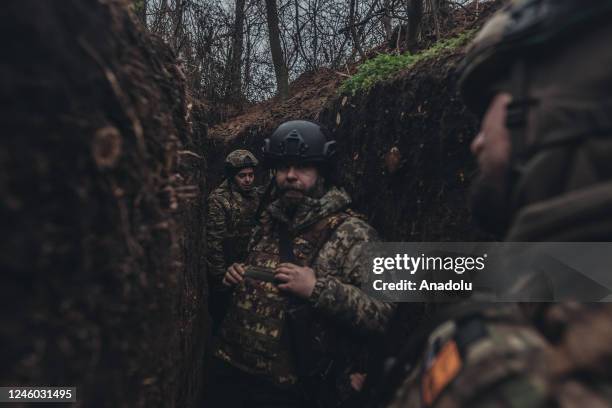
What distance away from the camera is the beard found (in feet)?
4.20

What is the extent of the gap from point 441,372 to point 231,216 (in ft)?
15.5

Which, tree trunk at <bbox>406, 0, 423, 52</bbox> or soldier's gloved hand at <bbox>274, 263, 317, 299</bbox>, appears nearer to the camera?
soldier's gloved hand at <bbox>274, 263, 317, 299</bbox>

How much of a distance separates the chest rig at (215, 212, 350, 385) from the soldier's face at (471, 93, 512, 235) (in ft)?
5.33

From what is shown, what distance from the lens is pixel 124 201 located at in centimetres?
128

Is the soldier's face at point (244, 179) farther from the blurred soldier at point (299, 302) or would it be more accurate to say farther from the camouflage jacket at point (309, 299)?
the camouflage jacket at point (309, 299)

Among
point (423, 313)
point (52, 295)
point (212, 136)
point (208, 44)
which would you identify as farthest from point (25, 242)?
point (208, 44)

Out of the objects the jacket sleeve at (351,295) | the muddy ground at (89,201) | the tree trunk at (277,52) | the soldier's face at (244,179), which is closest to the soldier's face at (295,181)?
the jacket sleeve at (351,295)

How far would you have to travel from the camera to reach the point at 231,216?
5.64 m

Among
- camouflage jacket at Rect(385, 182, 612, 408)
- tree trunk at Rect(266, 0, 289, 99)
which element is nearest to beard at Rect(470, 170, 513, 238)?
camouflage jacket at Rect(385, 182, 612, 408)

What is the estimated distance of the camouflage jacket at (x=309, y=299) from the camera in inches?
105

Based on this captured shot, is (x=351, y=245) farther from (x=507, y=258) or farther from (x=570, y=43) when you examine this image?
(x=570, y=43)

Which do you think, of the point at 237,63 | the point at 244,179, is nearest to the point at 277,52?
the point at 237,63

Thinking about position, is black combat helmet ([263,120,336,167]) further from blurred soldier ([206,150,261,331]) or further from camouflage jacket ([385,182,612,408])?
camouflage jacket ([385,182,612,408])

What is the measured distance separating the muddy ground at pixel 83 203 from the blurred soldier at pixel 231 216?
3.39 meters
